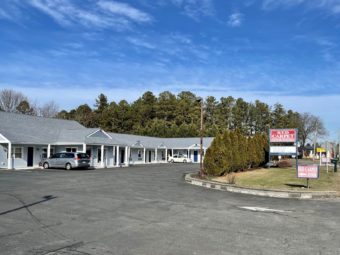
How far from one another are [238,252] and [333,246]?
215cm

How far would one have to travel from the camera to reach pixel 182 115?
84188mm

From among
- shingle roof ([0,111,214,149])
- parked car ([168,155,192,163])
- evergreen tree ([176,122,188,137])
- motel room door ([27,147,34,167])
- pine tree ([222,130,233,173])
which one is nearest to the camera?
pine tree ([222,130,233,173])

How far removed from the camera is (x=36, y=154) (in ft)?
108

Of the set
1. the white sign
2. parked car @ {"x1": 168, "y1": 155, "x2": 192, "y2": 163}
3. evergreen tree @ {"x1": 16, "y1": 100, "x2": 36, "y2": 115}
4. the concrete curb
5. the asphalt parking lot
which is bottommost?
parked car @ {"x1": 168, "y1": 155, "x2": 192, "y2": 163}

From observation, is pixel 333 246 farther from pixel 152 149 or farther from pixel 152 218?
pixel 152 149

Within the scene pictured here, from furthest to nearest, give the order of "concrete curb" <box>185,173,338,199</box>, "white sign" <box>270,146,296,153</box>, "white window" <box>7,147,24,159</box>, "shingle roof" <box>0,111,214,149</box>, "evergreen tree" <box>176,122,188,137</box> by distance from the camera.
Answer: "evergreen tree" <box>176,122,188,137</box> → "shingle roof" <box>0,111,214,149</box> → "white window" <box>7,147,24,159</box> → "white sign" <box>270,146,296,153</box> → "concrete curb" <box>185,173,338,199</box>

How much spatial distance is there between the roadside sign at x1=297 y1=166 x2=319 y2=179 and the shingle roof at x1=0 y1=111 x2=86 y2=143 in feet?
83.2

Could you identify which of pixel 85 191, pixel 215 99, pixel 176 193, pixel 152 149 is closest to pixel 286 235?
pixel 176 193

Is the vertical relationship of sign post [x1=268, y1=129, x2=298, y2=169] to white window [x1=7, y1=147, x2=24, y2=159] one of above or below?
above

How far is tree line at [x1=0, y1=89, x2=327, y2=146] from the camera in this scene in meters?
81.9

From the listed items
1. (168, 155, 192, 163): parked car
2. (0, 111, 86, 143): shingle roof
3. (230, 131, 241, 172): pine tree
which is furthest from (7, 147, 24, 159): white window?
(168, 155, 192, 163): parked car

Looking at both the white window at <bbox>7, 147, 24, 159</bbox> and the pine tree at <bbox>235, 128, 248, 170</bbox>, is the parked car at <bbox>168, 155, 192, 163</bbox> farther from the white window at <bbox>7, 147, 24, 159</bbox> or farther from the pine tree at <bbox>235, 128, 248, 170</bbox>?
the white window at <bbox>7, 147, 24, 159</bbox>

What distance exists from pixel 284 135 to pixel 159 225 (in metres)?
24.4

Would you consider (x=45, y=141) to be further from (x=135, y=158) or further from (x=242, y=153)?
(x=242, y=153)
